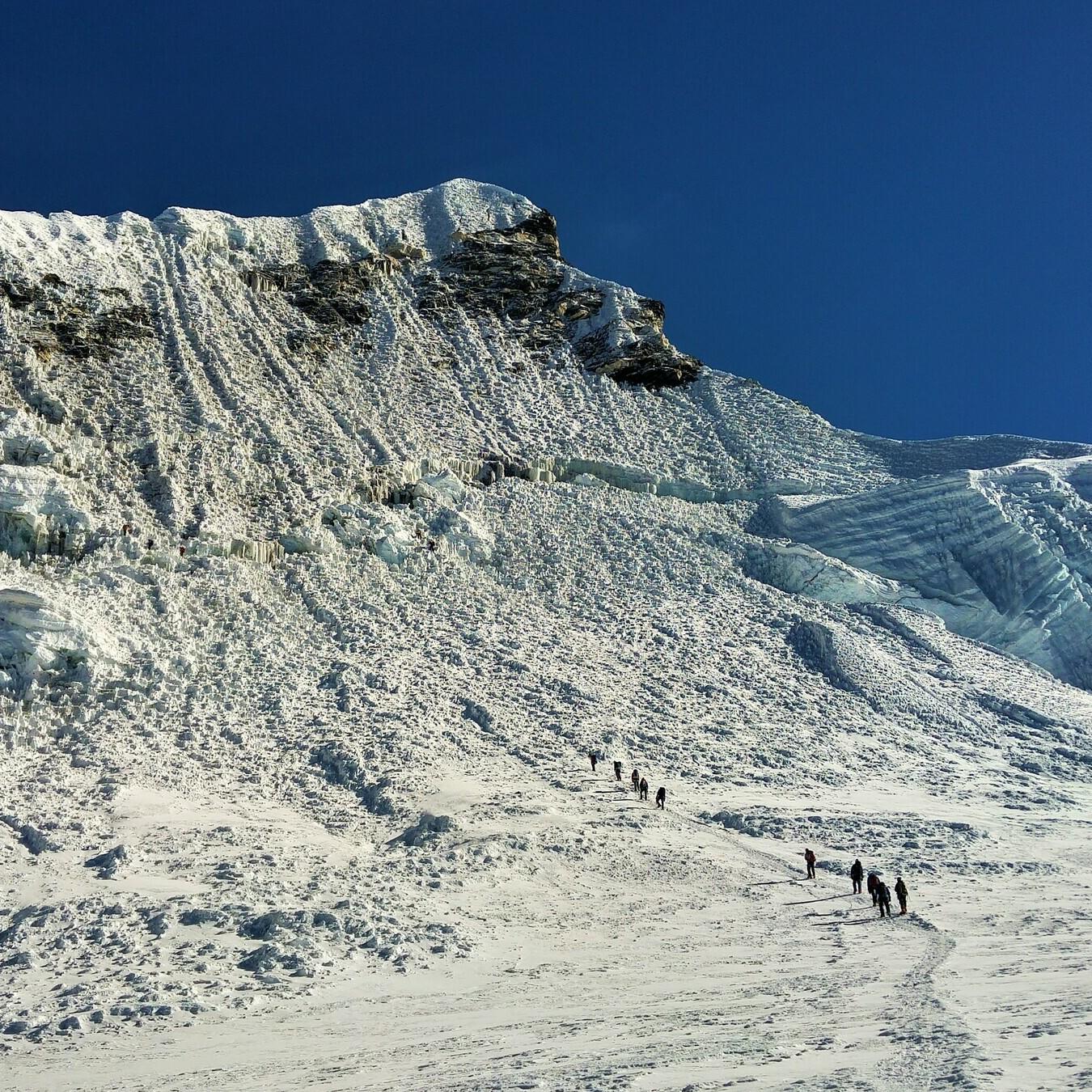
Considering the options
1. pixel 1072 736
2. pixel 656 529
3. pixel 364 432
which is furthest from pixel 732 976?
pixel 364 432

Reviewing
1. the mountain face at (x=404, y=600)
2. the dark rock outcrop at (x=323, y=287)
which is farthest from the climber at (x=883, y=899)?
the dark rock outcrop at (x=323, y=287)

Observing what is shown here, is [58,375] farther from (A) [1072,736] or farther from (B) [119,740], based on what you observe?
(A) [1072,736]

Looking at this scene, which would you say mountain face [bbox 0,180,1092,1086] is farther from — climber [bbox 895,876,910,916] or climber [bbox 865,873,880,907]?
climber [bbox 865,873,880,907]

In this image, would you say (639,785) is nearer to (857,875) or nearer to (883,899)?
(857,875)

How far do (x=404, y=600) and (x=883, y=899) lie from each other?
67.1ft

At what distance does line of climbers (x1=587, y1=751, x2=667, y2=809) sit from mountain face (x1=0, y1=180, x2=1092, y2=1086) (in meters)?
0.77

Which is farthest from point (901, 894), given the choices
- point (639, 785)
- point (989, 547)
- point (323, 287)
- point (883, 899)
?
point (323, 287)

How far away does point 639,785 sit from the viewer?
80.8ft

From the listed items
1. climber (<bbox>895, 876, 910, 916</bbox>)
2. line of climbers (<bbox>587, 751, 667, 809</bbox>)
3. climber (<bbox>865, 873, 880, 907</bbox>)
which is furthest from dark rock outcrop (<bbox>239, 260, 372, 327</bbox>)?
climber (<bbox>895, 876, 910, 916</bbox>)

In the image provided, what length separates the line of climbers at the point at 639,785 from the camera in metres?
24.0

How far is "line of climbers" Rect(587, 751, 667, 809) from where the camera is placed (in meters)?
24.0

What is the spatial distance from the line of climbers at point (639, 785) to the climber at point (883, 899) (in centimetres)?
620

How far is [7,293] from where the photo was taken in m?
48.4

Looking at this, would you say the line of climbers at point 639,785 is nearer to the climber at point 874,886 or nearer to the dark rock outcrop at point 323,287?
the climber at point 874,886
